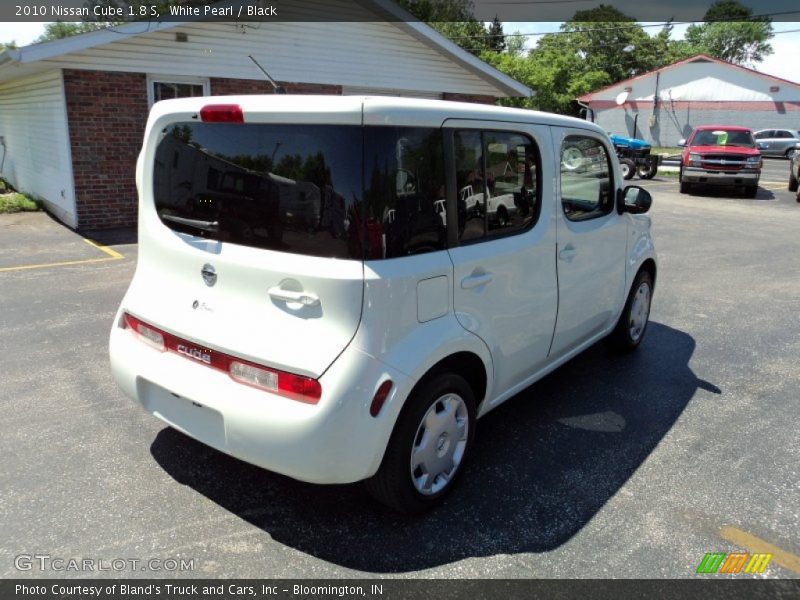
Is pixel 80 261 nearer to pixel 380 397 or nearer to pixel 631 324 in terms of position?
pixel 631 324

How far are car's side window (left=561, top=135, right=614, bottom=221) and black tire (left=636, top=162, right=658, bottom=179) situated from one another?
20.3 m

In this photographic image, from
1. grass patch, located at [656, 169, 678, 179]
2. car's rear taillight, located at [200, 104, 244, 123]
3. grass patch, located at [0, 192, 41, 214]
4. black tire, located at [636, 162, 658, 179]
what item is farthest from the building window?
grass patch, located at [656, 169, 678, 179]

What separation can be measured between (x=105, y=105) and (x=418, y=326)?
10.0 m

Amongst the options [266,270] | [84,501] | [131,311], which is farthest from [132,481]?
[266,270]

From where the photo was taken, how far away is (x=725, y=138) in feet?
57.8

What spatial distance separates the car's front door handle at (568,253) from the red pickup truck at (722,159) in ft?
51.6

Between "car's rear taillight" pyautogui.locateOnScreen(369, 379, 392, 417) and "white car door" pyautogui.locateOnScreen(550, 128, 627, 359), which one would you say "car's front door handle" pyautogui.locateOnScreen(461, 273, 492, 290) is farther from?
"white car door" pyautogui.locateOnScreen(550, 128, 627, 359)

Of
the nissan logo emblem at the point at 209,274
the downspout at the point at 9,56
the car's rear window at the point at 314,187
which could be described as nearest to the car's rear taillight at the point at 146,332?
the nissan logo emblem at the point at 209,274

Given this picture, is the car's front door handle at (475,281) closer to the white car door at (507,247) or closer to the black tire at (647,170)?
the white car door at (507,247)

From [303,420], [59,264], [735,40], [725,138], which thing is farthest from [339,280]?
[735,40]

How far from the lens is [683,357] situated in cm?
516

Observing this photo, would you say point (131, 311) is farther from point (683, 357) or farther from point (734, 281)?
point (734, 281)

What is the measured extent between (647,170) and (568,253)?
69.7 ft

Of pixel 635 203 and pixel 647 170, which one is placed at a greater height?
pixel 635 203
